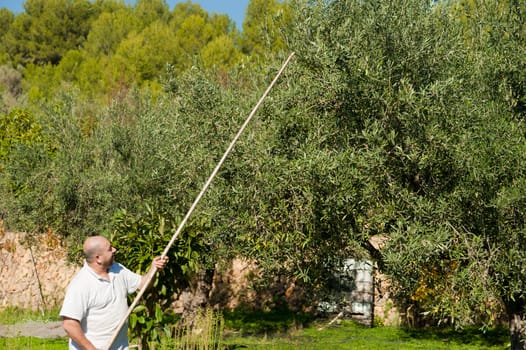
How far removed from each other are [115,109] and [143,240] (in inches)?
367

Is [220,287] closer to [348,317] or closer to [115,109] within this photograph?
[348,317]

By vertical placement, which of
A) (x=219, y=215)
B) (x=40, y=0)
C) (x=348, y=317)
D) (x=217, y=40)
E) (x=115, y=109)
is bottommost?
(x=348, y=317)

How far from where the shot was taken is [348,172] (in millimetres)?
9570

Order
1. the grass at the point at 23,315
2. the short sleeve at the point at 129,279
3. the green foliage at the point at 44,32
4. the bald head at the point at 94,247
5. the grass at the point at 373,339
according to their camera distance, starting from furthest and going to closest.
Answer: the green foliage at the point at 44,32
the grass at the point at 23,315
the grass at the point at 373,339
the short sleeve at the point at 129,279
the bald head at the point at 94,247

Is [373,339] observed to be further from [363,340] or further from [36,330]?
[36,330]

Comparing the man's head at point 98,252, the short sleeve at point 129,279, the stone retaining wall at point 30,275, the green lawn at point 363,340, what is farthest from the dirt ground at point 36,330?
the man's head at point 98,252

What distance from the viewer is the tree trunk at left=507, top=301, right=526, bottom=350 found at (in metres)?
11.3

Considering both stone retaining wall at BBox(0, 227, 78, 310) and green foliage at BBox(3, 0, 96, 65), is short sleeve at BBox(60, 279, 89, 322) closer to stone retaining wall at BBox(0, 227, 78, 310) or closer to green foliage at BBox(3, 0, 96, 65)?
stone retaining wall at BBox(0, 227, 78, 310)

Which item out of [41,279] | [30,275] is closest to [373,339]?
[41,279]

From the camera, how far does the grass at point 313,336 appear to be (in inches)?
615

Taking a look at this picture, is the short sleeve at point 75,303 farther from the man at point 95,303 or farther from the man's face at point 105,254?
the man's face at point 105,254

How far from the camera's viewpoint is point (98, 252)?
653cm

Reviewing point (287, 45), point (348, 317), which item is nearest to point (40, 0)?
point (348, 317)

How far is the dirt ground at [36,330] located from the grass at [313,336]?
65 centimetres
